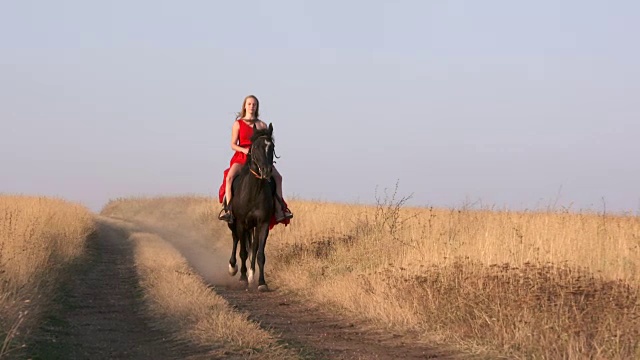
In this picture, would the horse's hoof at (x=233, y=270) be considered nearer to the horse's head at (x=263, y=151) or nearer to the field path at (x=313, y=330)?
the field path at (x=313, y=330)

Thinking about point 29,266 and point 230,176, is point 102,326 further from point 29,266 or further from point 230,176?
point 230,176

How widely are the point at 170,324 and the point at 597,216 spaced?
957 cm

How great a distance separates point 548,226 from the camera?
1135 cm

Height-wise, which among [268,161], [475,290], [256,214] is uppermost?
[268,161]

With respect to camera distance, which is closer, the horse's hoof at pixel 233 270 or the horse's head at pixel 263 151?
the horse's head at pixel 263 151

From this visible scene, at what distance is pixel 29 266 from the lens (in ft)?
32.9

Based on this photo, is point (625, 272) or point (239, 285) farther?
point (239, 285)

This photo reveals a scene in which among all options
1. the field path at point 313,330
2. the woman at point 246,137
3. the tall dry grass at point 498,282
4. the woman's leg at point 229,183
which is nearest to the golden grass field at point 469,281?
the tall dry grass at point 498,282

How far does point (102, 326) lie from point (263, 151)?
184 inches

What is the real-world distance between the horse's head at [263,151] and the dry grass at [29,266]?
3.80m

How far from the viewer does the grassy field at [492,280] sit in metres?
7.11

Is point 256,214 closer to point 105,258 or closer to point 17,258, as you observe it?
point 17,258

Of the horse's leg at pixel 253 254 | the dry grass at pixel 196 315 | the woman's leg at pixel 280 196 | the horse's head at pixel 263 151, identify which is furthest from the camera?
the woman's leg at pixel 280 196

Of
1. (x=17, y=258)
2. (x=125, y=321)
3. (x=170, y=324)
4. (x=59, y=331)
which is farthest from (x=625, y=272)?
(x=17, y=258)
